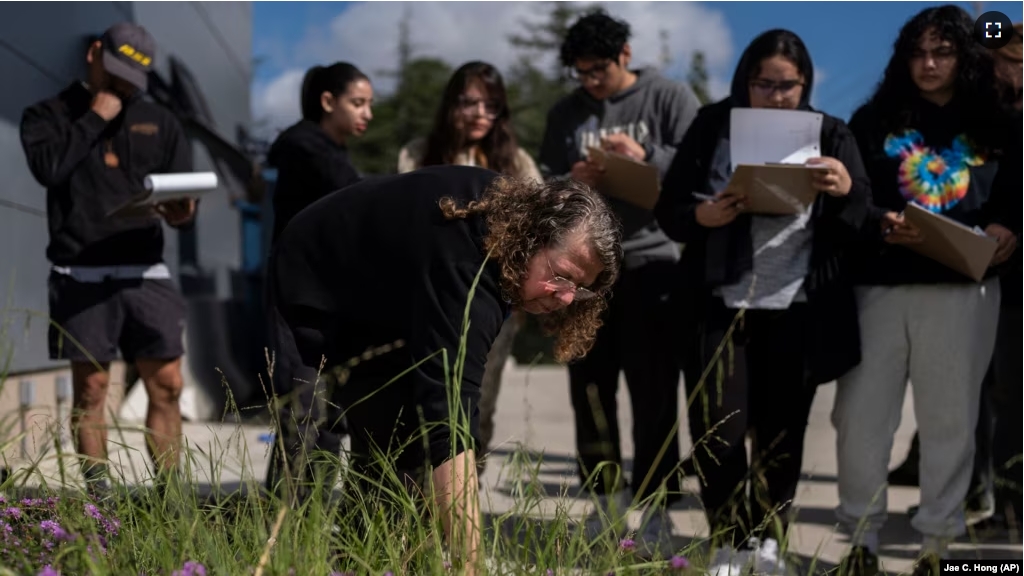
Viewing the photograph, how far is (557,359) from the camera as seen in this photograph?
9.96 feet

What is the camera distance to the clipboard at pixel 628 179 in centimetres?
446

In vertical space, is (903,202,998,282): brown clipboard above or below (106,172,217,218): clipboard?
below

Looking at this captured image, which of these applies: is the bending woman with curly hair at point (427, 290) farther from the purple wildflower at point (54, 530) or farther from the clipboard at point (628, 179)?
the clipboard at point (628, 179)

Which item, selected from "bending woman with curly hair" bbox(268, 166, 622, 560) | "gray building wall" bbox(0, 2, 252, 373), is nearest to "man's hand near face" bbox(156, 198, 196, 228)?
Answer: "gray building wall" bbox(0, 2, 252, 373)

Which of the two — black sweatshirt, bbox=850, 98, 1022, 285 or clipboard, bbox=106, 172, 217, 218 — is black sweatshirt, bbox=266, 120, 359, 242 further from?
black sweatshirt, bbox=850, 98, 1022, 285

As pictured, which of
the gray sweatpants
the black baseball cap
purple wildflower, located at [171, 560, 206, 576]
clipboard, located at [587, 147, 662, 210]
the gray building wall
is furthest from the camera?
the gray building wall

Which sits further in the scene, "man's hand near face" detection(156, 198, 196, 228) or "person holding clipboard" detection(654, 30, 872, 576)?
"man's hand near face" detection(156, 198, 196, 228)

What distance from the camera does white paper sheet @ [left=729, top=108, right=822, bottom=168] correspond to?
4020 mm

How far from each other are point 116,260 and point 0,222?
3.93ft

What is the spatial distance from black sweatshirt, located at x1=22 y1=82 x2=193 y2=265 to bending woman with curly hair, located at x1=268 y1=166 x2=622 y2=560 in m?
1.41

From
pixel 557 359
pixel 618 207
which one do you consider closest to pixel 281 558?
pixel 557 359

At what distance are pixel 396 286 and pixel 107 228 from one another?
1828 millimetres

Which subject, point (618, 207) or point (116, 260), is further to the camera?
point (618, 207)

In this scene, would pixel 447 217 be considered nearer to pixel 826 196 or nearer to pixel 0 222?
pixel 826 196
